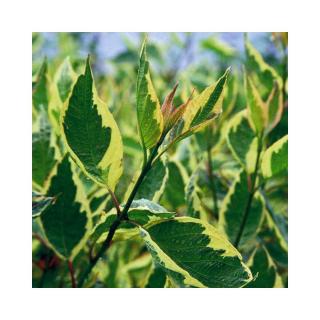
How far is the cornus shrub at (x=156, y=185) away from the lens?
0.74 meters

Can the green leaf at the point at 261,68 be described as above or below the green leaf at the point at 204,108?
above

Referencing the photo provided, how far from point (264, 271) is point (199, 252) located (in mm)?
370

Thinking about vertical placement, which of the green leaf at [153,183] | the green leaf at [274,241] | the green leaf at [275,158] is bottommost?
the green leaf at [274,241]

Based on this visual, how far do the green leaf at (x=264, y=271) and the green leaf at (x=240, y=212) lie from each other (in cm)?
4

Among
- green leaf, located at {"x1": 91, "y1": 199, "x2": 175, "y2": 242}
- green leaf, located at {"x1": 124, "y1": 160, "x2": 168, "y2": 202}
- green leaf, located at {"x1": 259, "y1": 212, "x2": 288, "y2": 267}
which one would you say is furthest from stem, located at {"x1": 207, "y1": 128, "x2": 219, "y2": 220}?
green leaf, located at {"x1": 91, "y1": 199, "x2": 175, "y2": 242}

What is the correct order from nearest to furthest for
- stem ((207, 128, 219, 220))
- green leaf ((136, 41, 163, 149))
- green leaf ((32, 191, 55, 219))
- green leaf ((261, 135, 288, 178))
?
green leaf ((136, 41, 163, 149)), green leaf ((32, 191, 55, 219)), green leaf ((261, 135, 288, 178)), stem ((207, 128, 219, 220))

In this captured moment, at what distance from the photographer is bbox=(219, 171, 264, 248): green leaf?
1101mm

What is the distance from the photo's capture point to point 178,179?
3.96ft

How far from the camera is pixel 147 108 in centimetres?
73

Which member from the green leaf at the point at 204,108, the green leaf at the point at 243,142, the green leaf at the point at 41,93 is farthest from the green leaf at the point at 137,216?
the green leaf at the point at 41,93

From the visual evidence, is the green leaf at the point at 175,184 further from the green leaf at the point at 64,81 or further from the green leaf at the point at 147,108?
the green leaf at the point at 147,108

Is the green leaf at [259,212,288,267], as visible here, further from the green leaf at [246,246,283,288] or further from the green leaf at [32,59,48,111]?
the green leaf at [32,59,48,111]

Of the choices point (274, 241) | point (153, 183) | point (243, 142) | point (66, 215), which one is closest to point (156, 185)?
point (153, 183)
